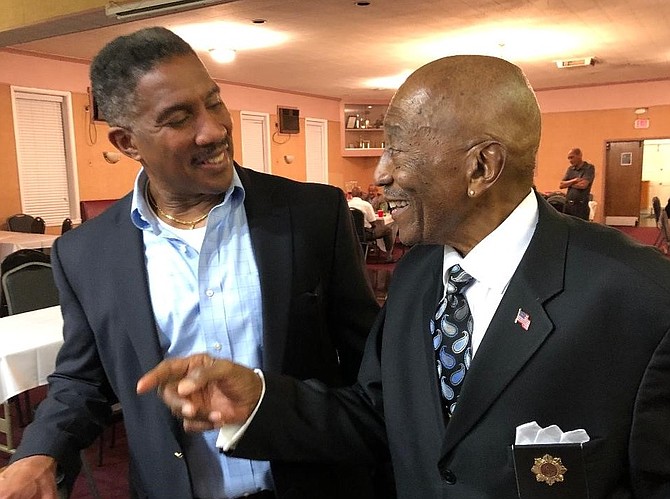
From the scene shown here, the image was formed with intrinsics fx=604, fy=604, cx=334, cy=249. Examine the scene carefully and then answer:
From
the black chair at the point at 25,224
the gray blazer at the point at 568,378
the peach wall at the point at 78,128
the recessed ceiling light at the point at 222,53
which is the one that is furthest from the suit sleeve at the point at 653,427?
the black chair at the point at 25,224

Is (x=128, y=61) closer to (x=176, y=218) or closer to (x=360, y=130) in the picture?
(x=176, y=218)

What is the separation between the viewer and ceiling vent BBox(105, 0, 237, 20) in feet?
15.0

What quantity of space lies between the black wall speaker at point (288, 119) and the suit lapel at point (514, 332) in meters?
11.7

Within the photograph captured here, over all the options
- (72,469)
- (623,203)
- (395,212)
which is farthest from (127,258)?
(623,203)

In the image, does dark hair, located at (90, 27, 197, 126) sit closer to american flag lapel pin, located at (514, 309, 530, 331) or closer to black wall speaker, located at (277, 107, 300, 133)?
american flag lapel pin, located at (514, 309, 530, 331)

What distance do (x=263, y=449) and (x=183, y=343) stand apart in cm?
27

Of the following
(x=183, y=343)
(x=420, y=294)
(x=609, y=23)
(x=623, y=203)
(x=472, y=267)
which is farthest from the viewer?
(x=623, y=203)

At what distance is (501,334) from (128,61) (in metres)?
0.86

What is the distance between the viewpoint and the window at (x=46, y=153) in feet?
25.9

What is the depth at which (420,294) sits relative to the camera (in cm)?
110

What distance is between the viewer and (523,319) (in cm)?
91

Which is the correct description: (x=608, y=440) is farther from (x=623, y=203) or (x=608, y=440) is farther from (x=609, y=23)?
(x=623, y=203)

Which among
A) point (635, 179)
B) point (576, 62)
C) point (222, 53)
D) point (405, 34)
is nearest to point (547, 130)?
point (635, 179)

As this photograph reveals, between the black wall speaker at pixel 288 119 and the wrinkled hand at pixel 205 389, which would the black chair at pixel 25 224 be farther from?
the wrinkled hand at pixel 205 389
